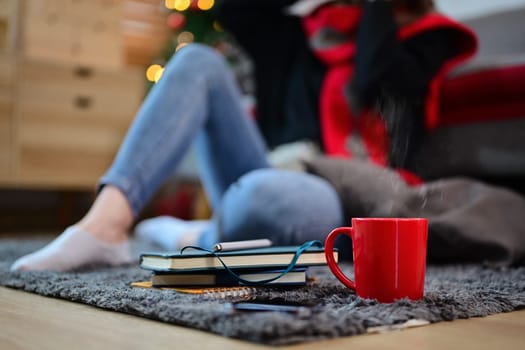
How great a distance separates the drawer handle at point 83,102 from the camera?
265 cm

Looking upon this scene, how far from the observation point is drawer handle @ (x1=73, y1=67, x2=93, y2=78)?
2.64m

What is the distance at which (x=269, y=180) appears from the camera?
125 centimetres

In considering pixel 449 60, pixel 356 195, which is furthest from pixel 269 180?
pixel 449 60

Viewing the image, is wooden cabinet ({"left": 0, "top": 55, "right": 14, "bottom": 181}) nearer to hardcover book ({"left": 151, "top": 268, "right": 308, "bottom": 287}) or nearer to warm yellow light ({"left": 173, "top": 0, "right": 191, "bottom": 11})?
warm yellow light ({"left": 173, "top": 0, "right": 191, "bottom": 11})

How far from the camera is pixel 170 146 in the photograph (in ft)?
4.07

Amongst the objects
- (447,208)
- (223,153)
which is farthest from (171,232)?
(447,208)

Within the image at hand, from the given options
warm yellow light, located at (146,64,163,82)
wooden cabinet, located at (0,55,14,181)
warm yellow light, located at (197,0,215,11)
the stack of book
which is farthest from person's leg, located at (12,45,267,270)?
warm yellow light, located at (146,64,163,82)

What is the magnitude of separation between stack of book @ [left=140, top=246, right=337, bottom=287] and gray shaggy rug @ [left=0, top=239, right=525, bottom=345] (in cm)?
2

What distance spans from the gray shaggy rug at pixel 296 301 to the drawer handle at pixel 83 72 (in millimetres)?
1636

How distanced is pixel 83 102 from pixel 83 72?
0.40 feet

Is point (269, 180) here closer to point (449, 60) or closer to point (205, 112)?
point (205, 112)

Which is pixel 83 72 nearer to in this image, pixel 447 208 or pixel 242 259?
pixel 447 208

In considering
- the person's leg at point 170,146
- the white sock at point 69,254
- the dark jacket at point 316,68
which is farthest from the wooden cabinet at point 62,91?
the white sock at point 69,254

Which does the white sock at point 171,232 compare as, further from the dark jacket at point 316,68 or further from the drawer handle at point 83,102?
the drawer handle at point 83,102
